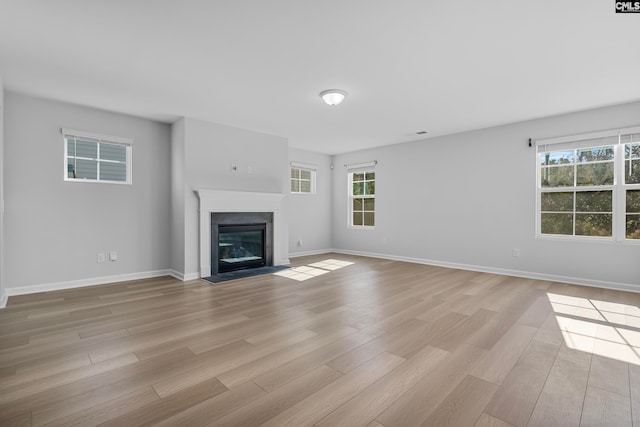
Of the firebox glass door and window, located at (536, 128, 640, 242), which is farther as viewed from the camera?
the firebox glass door

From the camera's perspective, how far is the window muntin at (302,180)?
277 inches

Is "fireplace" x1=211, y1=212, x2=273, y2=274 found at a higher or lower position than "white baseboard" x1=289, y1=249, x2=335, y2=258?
higher

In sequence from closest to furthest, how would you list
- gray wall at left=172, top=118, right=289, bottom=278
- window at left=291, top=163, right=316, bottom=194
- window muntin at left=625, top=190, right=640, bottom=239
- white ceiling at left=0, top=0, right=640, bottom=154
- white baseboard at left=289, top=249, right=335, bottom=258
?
white ceiling at left=0, top=0, right=640, bottom=154, window muntin at left=625, top=190, right=640, bottom=239, gray wall at left=172, top=118, right=289, bottom=278, white baseboard at left=289, top=249, right=335, bottom=258, window at left=291, top=163, right=316, bottom=194

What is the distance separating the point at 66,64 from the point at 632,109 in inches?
259

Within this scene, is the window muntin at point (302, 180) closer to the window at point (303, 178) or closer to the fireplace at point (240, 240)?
the window at point (303, 178)

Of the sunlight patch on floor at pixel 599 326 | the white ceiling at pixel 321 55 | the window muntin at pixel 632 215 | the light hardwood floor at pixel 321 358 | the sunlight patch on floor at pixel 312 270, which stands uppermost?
the white ceiling at pixel 321 55

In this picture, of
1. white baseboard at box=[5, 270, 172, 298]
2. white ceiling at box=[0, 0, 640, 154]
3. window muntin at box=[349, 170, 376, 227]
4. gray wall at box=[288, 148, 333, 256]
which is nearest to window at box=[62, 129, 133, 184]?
white ceiling at box=[0, 0, 640, 154]

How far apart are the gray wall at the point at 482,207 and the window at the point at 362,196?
219 mm

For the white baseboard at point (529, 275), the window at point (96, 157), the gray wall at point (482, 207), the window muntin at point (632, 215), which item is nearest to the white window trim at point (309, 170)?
the gray wall at point (482, 207)

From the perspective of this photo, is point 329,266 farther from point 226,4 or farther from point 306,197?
point 226,4

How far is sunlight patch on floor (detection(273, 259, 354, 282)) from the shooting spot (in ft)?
16.0

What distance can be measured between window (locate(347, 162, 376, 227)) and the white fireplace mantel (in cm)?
204

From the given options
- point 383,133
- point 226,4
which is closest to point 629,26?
point 226,4

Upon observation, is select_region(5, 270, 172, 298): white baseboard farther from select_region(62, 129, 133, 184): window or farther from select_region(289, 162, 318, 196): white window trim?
select_region(289, 162, 318, 196): white window trim
